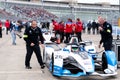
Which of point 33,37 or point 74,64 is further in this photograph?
point 33,37

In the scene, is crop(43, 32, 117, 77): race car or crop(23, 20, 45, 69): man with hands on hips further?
crop(23, 20, 45, 69): man with hands on hips

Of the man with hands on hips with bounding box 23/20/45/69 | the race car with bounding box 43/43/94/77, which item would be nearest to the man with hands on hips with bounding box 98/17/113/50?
the race car with bounding box 43/43/94/77

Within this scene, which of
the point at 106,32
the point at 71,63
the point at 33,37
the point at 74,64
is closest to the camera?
the point at 74,64

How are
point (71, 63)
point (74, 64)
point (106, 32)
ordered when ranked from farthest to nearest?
point (106, 32) → point (71, 63) → point (74, 64)

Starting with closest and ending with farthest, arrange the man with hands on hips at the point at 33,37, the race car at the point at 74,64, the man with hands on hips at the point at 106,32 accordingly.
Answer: the race car at the point at 74,64 → the man with hands on hips at the point at 33,37 → the man with hands on hips at the point at 106,32

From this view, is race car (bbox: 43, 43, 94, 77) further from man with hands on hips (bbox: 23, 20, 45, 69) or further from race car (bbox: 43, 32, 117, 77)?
man with hands on hips (bbox: 23, 20, 45, 69)

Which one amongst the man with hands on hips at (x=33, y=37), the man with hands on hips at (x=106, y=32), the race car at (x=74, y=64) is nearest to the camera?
the race car at (x=74, y=64)

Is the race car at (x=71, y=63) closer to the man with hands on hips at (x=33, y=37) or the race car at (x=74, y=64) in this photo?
the race car at (x=74, y=64)

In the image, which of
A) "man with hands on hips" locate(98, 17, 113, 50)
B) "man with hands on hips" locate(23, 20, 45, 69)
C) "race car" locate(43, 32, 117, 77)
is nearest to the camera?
"race car" locate(43, 32, 117, 77)

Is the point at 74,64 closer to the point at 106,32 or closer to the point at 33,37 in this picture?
the point at 33,37

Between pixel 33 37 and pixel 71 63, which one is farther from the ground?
pixel 33 37

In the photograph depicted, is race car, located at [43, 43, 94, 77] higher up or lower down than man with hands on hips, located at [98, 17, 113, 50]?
lower down

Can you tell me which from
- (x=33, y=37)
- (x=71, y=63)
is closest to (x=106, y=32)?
(x=71, y=63)

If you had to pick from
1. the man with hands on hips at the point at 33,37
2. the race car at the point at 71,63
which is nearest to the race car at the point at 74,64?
the race car at the point at 71,63
